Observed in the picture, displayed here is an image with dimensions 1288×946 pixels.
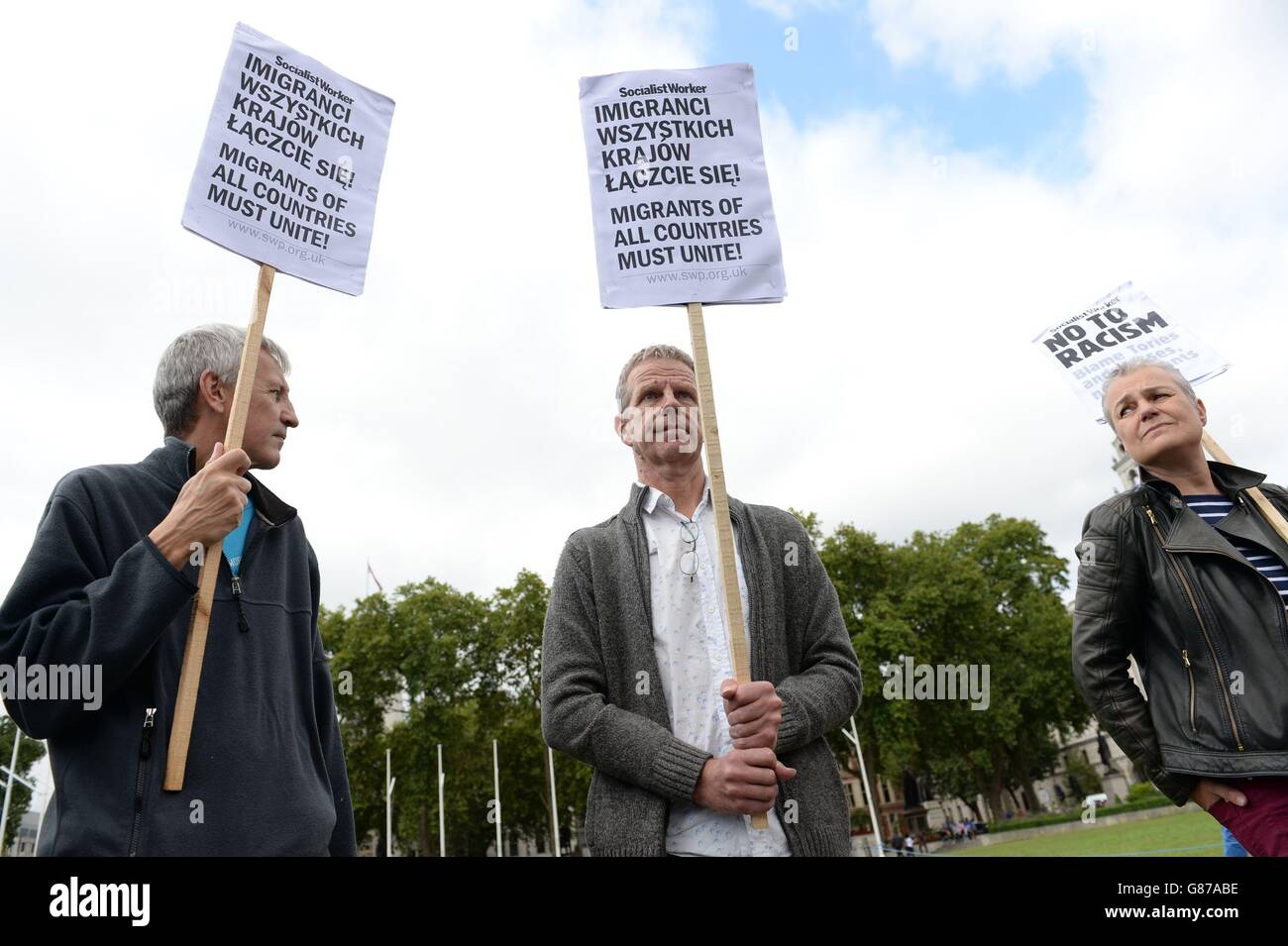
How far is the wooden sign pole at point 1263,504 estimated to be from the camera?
4.32 m

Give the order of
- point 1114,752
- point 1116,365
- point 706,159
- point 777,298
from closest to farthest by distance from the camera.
→ point 777,298, point 706,159, point 1116,365, point 1114,752

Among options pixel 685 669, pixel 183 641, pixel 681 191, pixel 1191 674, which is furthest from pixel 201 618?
pixel 1191 674

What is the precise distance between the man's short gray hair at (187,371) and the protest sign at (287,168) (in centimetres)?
23

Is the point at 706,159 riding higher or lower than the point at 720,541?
higher

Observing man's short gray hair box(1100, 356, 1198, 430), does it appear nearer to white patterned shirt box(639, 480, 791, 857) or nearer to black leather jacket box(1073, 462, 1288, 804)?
black leather jacket box(1073, 462, 1288, 804)

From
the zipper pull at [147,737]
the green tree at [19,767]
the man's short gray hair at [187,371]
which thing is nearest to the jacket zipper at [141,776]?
the zipper pull at [147,737]

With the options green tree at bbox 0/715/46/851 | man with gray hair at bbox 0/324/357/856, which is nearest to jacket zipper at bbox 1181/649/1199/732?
man with gray hair at bbox 0/324/357/856

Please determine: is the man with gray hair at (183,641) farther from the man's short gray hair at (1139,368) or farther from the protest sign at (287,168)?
the man's short gray hair at (1139,368)

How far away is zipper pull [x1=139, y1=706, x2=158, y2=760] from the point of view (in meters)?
3.16

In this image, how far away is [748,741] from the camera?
3.15 metres

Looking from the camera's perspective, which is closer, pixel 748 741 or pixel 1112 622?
pixel 748 741
